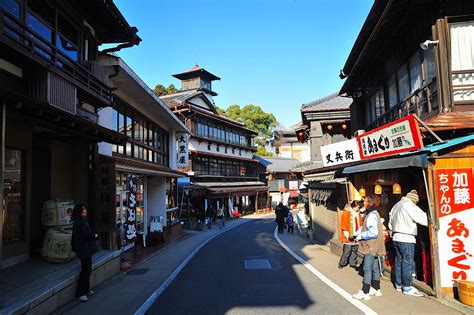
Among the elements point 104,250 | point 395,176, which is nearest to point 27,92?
point 104,250

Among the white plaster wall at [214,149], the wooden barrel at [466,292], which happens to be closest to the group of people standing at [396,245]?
the wooden barrel at [466,292]

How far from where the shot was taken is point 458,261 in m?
7.10

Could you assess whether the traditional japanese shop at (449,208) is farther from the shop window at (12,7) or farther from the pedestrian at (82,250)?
the shop window at (12,7)

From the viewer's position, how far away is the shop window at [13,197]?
811 centimetres

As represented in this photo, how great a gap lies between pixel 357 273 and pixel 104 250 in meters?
7.39

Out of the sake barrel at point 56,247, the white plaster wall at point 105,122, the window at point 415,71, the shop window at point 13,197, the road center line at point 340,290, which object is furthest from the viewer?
the white plaster wall at point 105,122

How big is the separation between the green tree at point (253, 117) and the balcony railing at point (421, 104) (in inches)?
1789

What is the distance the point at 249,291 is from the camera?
8219 millimetres

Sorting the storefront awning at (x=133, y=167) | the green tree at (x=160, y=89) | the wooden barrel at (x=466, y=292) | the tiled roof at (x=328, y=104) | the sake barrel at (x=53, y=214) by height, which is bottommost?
the wooden barrel at (x=466, y=292)

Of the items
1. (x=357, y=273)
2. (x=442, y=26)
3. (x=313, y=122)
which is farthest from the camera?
(x=313, y=122)

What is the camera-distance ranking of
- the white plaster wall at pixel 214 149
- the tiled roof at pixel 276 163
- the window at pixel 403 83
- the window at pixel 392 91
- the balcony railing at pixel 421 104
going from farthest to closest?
1. the tiled roof at pixel 276 163
2. the white plaster wall at pixel 214 149
3. the window at pixel 392 91
4. the window at pixel 403 83
5. the balcony railing at pixel 421 104

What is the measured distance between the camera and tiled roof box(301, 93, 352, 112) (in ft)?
74.7

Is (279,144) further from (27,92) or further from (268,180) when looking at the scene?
(27,92)

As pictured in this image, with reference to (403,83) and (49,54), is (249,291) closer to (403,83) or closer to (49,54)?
(49,54)
